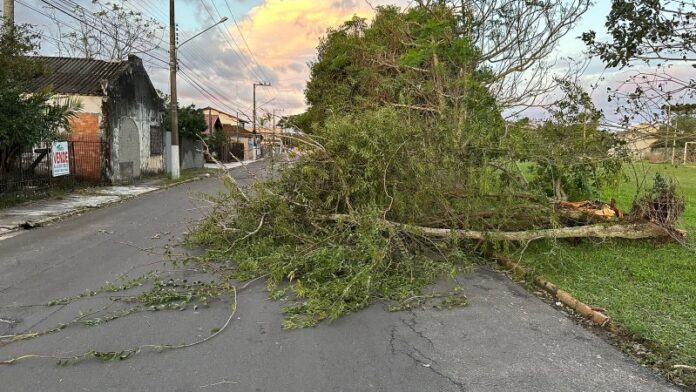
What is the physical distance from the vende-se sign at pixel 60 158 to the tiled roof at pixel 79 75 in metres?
4.22

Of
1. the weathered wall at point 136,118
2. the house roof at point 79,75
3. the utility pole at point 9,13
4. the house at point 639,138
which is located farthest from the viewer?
the weathered wall at point 136,118

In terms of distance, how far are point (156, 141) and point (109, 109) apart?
5.86 meters

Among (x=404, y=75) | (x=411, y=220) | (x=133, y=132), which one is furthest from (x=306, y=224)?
(x=133, y=132)

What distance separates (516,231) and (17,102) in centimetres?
1235

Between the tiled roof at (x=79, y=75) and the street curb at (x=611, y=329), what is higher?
the tiled roof at (x=79, y=75)

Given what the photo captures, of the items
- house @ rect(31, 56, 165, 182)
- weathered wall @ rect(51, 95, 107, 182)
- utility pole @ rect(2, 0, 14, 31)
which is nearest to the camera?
utility pole @ rect(2, 0, 14, 31)

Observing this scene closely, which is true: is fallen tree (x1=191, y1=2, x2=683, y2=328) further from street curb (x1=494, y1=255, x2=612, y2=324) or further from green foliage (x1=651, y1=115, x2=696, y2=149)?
green foliage (x1=651, y1=115, x2=696, y2=149)

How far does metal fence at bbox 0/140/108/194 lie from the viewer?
47.8 ft

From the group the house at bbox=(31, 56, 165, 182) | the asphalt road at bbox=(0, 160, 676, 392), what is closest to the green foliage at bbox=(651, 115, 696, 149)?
the asphalt road at bbox=(0, 160, 676, 392)

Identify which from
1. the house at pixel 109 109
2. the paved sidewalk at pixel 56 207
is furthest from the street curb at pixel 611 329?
the house at pixel 109 109

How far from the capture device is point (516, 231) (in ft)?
25.6

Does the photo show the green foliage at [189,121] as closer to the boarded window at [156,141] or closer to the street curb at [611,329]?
the boarded window at [156,141]

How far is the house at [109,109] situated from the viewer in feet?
66.2

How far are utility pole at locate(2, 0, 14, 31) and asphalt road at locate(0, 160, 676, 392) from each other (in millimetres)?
10719
